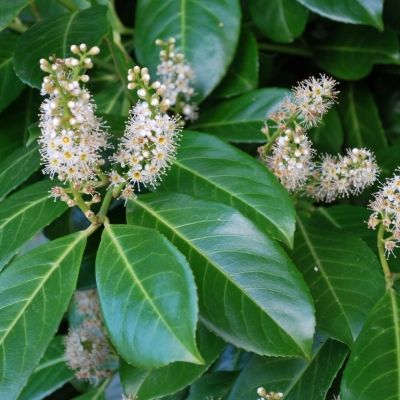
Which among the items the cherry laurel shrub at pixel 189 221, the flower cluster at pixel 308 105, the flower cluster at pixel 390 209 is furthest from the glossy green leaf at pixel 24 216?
the flower cluster at pixel 390 209

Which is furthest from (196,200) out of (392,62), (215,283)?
(392,62)

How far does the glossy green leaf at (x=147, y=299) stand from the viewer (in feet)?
2.78

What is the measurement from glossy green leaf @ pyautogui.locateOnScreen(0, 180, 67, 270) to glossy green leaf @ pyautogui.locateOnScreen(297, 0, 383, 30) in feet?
2.05

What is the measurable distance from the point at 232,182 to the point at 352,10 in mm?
497

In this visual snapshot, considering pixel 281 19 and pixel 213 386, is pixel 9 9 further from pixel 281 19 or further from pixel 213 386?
pixel 213 386

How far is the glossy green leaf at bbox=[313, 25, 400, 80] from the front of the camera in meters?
1.54

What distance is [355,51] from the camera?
1.59 m

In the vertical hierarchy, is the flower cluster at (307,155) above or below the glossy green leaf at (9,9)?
below

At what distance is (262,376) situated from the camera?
113cm

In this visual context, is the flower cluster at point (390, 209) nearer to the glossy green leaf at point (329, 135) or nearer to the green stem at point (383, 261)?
the green stem at point (383, 261)

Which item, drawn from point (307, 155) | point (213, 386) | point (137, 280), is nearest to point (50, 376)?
point (213, 386)

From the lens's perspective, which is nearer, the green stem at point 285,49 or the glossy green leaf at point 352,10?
the glossy green leaf at point 352,10

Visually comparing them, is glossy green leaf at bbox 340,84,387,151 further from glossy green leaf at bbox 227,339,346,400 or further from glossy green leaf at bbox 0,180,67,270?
glossy green leaf at bbox 0,180,67,270

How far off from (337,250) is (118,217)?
39 centimetres
